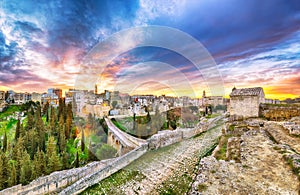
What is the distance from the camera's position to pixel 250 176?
18.8 ft

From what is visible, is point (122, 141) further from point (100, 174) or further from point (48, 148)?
point (100, 174)

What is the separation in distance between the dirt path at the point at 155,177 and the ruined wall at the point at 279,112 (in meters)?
9.12

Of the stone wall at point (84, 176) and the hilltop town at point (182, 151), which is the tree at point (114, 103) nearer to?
the hilltop town at point (182, 151)

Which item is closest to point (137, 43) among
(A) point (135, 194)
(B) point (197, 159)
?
(B) point (197, 159)

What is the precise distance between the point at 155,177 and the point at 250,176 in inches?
240

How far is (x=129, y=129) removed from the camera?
32625 mm

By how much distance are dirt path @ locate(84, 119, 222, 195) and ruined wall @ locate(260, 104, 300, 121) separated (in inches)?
Result: 359

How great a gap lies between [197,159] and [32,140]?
30.1m

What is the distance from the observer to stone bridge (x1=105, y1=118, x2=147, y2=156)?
74.7 ft

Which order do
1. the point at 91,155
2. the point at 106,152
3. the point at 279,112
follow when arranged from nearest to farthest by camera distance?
the point at 279,112
the point at 106,152
the point at 91,155

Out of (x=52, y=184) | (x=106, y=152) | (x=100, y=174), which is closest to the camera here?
(x=100, y=174)

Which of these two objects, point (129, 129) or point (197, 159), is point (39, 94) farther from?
point (197, 159)

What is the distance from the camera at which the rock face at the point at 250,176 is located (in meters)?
5.00

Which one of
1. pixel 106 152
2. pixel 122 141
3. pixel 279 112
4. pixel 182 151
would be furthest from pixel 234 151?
pixel 106 152
